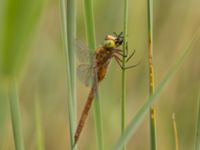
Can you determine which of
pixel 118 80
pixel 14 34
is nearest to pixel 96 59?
pixel 118 80

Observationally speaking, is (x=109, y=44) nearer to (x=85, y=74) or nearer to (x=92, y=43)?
(x=85, y=74)

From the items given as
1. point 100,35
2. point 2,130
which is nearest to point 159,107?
point 100,35

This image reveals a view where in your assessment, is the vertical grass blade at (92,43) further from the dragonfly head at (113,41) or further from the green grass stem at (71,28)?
the dragonfly head at (113,41)

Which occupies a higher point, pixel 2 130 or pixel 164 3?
pixel 164 3

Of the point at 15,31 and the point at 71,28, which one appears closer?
the point at 15,31

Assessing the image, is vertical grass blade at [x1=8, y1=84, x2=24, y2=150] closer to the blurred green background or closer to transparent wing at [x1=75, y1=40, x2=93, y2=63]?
transparent wing at [x1=75, y1=40, x2=93, y2=63]

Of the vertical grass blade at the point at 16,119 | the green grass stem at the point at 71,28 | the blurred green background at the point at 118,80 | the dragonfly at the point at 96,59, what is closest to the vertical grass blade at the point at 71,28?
the green grass stem at the point at 71,28

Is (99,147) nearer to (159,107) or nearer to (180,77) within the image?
(159,107)
